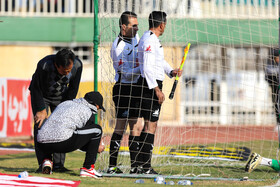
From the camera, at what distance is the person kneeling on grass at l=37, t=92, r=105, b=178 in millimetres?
6125

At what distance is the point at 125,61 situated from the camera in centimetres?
702

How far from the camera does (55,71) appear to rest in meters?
6.69

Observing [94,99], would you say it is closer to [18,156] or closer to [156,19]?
[156,19]

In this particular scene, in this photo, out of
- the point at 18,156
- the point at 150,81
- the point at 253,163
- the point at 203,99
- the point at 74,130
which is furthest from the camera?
the point at 203,99

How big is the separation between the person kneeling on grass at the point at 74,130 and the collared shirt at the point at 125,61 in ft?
2.63

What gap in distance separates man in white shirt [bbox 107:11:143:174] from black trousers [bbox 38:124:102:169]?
1.94 ft

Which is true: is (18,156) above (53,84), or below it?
below

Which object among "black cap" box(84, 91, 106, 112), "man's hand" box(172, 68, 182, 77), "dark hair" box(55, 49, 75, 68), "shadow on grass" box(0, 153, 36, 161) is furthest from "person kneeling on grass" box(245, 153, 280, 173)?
"shadow on grass" box(0, 153, 36, 161)

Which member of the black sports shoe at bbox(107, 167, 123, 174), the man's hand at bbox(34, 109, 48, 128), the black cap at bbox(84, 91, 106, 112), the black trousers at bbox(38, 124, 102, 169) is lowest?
the black sports shoe at bbox(107, 167, 123, 174)

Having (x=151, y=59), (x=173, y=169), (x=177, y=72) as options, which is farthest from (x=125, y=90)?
(x=173, y=169)

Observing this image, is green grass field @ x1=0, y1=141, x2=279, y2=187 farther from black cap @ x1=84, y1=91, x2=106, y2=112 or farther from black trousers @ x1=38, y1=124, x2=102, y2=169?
black cap @ x1=84, y1=91, x2=106, y2=112

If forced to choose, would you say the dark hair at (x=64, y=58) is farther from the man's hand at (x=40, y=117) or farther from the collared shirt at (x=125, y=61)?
the collared shirt at (x=125, y=61)

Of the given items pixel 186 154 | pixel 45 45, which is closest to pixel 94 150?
pixel 186 154

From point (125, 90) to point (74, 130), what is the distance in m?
1.08
